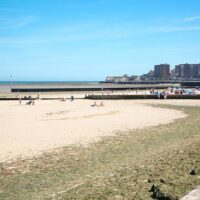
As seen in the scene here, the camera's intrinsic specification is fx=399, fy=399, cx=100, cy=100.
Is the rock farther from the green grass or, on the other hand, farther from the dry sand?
the dry sand

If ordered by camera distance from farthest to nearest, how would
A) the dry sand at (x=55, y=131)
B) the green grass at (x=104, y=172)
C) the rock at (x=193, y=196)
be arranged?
the dry sand at (x=55, y=131), the green grass at (x=104, y=172), the rock at (x=193, y=196)

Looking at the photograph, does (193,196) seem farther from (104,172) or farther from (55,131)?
(55,131)

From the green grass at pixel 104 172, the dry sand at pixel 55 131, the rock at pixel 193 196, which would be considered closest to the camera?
the rock at pixel 193 196

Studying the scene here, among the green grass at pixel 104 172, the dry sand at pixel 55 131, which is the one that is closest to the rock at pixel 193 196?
the green grass at pixel 104 172

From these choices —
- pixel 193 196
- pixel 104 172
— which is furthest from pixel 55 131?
pixel 193 196

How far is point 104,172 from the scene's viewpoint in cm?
1112

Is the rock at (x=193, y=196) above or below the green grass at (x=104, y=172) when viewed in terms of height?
above

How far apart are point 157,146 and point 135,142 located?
5.05 ft

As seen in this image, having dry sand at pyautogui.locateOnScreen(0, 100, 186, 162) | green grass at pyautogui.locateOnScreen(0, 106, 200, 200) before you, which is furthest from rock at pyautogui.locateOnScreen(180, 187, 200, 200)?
dry sand at pyautogui.locateOnScreen(0, 100, 186, 162)

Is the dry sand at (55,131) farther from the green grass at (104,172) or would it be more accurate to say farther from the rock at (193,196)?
the rock at (193,196)

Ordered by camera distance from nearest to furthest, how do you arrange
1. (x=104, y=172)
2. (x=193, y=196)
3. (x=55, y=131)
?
(x=193, y=196) → (x=104, y=172) → (x=55, y=131)

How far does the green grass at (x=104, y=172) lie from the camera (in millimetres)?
8219

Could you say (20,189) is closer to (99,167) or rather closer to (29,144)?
(99,167)

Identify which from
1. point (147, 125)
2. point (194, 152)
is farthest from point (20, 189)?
point (147, 125)
